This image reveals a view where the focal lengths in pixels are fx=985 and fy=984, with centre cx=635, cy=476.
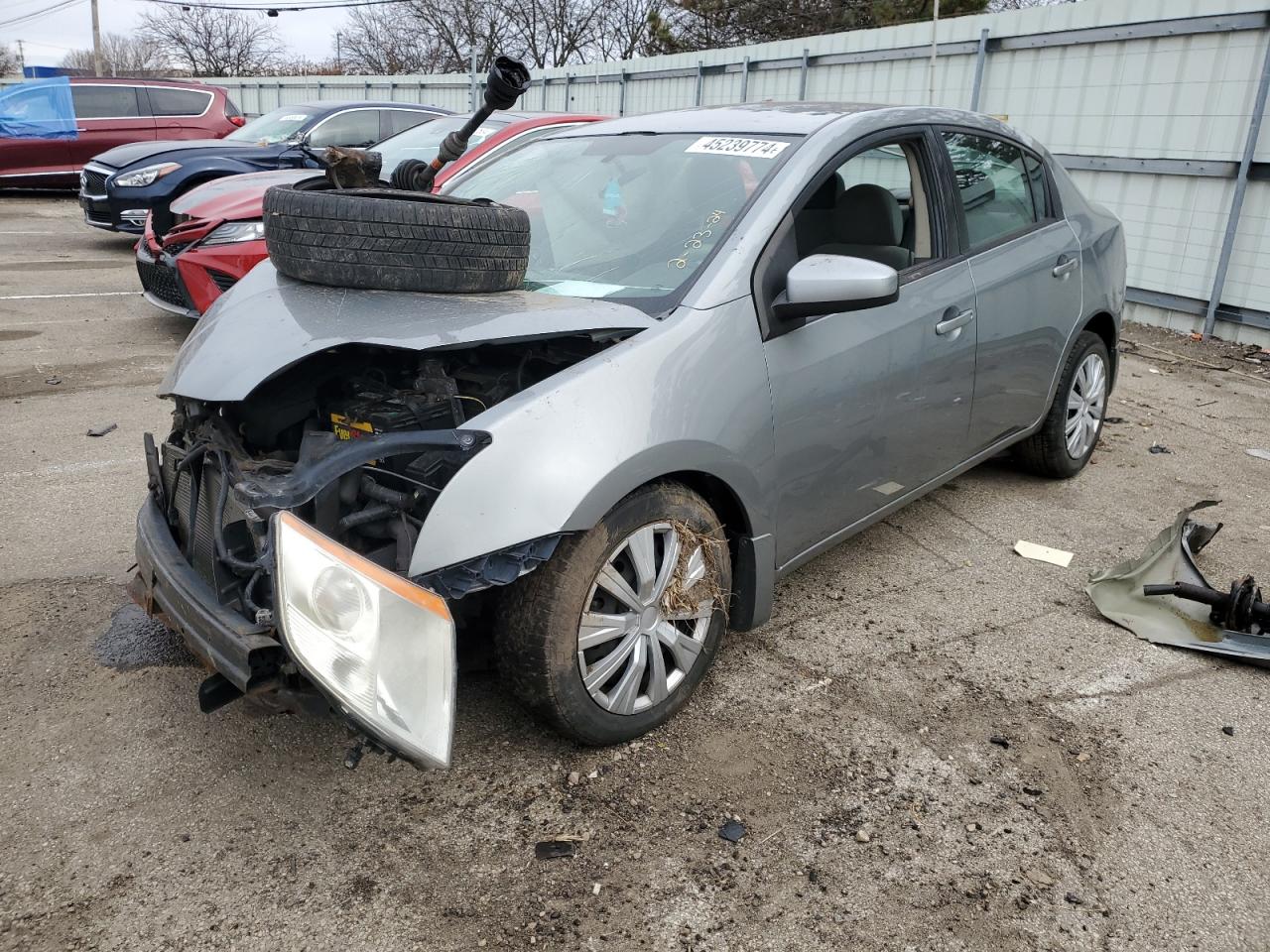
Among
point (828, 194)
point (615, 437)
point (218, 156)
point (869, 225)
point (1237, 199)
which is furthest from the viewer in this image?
point (218, 156)

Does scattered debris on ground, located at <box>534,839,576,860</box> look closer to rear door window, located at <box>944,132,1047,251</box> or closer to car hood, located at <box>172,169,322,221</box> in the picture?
rear door window, located at <box>944,132,1047,251</box>

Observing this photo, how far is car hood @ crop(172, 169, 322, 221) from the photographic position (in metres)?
6.39

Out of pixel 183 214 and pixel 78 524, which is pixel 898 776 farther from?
Answer: pixel 183 214

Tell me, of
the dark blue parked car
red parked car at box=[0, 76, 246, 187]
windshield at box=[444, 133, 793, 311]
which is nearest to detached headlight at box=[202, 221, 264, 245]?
the dark blue parked car

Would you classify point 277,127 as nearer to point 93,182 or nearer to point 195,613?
point 93,182

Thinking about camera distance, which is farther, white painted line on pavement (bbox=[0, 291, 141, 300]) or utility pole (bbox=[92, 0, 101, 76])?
utility pole (bbox=[92, 0, 101, 76])

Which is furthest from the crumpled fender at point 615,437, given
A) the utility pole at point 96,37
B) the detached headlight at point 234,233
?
the utility pole at point 96,37

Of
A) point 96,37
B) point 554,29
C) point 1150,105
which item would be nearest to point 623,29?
point 554,29

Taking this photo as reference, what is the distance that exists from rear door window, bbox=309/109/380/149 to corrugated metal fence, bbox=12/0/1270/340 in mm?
5277

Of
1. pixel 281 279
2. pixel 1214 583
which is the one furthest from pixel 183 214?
pixel 1214 583

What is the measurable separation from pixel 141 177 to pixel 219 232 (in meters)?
4.12

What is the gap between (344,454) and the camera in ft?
7.55

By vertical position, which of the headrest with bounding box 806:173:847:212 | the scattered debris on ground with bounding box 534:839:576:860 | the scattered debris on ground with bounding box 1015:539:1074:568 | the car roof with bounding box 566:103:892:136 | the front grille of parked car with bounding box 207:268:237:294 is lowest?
the scattered debris on ground with bounding box 534:839:576:860

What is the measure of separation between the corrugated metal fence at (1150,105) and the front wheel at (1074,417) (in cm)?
431
